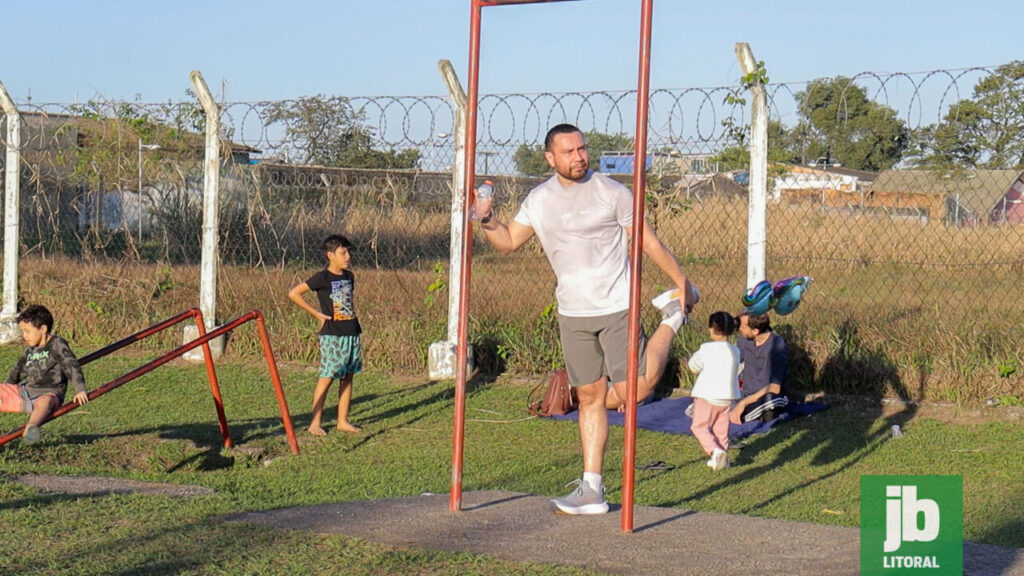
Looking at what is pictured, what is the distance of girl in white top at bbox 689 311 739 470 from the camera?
279 inches

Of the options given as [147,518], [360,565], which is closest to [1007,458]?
[360,565]

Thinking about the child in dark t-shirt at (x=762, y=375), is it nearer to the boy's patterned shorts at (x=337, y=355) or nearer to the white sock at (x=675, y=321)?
the white sock at (x=675, y=321)

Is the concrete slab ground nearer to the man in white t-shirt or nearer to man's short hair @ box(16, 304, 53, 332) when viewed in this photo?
the man in white t-shirt

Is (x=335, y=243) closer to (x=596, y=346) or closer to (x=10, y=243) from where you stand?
(x=596, y=346)

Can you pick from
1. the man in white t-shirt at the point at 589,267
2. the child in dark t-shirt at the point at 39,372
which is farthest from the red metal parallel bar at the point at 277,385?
the man in white t-shirt at the point at 589,267

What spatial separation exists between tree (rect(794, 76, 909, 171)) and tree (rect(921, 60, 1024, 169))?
0.75ft

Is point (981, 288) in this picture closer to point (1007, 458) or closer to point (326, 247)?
point (1007, 458)

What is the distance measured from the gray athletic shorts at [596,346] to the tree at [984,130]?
3910mm

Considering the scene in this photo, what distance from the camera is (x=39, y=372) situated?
7195 millimetres

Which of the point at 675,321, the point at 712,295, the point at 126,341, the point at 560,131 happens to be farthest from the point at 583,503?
the point at 712,295

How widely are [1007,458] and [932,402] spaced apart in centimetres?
134

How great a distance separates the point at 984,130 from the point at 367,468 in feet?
15.6

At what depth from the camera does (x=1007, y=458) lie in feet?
23.4

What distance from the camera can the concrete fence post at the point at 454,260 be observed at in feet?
32.1
